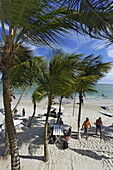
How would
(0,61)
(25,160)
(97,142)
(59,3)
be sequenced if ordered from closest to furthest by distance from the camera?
(59,3) → (0,61) → (25,160) → (97,142)

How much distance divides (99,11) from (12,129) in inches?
102

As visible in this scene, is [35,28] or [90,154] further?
[90,154]

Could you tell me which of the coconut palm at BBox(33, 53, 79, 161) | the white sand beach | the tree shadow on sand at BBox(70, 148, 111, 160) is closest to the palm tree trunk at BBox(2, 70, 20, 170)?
the coconut palm at BBox(33, 53, 79, 161)

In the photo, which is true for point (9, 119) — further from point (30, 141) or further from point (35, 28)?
point (30, 141)

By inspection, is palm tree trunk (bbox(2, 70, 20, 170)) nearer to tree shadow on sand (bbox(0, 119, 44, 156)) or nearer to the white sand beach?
the white sand beach

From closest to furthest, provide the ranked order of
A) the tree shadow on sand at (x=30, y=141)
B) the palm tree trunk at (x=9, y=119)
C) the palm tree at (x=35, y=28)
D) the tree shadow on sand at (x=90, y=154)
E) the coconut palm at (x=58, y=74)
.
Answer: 1. the palm tree at (x=35, y=28)
2. the palm tree trunk at (x=9, y=119)
3. the coconut palm at (x=58, y=74)
4. the tree shadow on sand at (x=90, y=154)
5. the tree shadow on sand at (x=30, y=141)

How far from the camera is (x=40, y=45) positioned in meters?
2.32

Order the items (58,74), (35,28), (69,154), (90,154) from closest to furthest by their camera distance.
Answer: (35,28) → (58,74) → (69,154) → (90,154)

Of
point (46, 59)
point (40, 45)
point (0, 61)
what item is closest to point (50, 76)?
point (46, 59)

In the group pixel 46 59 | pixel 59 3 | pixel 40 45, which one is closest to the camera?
pixel 59 3

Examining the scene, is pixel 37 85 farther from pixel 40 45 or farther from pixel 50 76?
pixel 40 45

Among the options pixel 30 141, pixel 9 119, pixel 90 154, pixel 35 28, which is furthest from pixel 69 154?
pixel 35 28

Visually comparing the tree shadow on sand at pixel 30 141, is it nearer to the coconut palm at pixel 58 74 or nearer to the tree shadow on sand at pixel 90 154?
the tree shadow on sand at pixel 90 154

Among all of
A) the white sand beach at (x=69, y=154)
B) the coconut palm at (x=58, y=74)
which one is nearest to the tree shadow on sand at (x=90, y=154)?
the white sand beach at (x=69, y=154)
